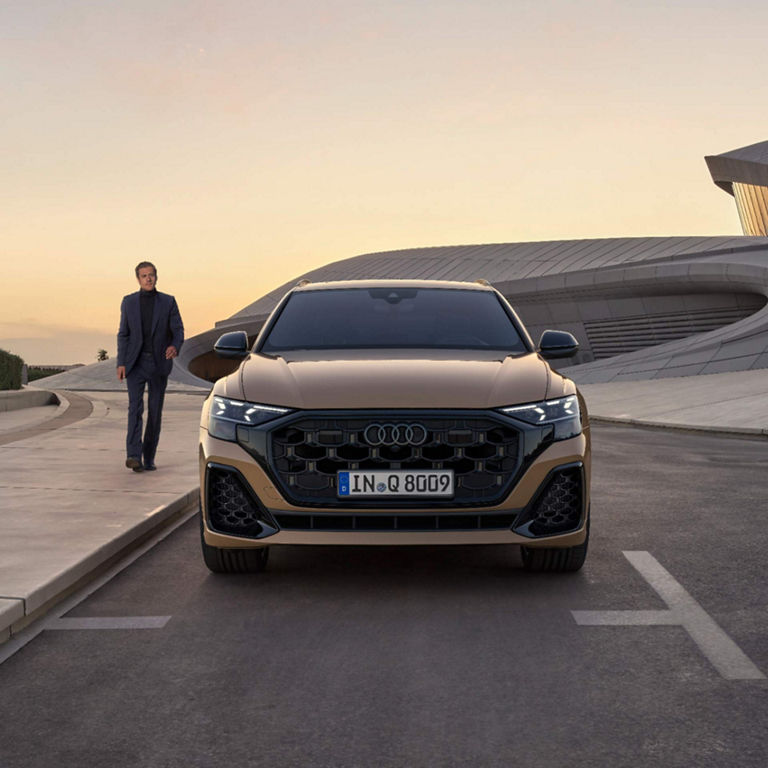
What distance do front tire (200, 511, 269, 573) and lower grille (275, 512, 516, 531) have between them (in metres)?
0.63

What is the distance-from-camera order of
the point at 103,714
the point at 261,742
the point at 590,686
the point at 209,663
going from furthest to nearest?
1. the point at 209,663
2. the point at 590,686
3. the point at 103,714
4. the point at 261,742

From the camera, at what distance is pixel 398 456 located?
4.80 meters

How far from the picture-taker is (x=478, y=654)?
3.97 meters

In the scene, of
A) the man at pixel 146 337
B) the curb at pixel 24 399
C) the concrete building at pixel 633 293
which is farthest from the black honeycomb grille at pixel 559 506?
the concrete building at pixel 633 293

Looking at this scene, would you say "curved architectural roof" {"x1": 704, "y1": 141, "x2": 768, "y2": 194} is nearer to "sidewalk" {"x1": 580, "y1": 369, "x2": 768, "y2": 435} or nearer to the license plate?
"sidewalk" {"x1": 580, "y1": 369, "x2": 768, "y2": 435}

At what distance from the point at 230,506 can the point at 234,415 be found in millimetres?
463

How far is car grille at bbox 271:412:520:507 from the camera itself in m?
4.80

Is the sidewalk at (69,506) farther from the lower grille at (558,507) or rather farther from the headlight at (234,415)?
the lower grille at (558,507)

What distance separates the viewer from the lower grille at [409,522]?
189 inches

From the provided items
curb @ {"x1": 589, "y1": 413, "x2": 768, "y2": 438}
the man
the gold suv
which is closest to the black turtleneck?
the man

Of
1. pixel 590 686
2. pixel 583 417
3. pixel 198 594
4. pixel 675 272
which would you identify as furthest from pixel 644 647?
pixel 675 272

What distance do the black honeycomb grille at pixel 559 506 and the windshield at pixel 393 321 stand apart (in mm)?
1228

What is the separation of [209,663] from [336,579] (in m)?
1.50

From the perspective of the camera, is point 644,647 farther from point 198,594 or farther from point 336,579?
point 198,594
